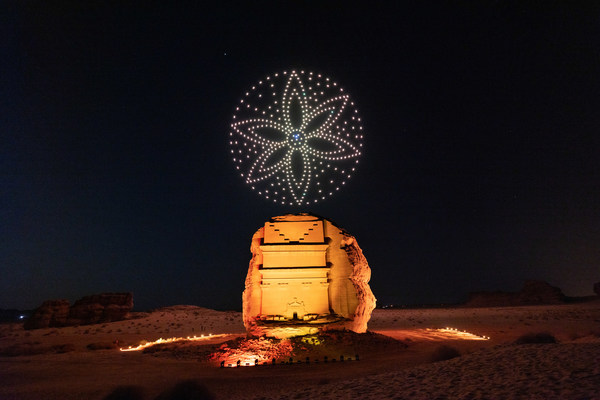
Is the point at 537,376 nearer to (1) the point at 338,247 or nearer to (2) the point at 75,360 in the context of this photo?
(1) the point at 338,247

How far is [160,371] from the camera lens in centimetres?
1148

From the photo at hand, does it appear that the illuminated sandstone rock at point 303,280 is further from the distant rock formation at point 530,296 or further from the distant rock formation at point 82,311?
the distant rock formation at point 530,296

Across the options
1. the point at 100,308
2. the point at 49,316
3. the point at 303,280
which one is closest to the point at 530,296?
the point at 303,280

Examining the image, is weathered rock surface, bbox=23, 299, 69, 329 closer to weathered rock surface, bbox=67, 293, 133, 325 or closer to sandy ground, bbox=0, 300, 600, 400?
weathered rock surface, bbox=67, 293, 133, 325

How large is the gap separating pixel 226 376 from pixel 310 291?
5.86 meters

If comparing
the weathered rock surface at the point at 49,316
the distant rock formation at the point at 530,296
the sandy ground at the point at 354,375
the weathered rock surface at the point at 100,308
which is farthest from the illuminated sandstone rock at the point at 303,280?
the distant rock formation at the point at 530,296

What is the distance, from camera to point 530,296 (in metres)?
55.5

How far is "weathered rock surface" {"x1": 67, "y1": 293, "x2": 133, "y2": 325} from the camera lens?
35.5 metres

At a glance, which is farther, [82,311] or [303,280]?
[82,311]

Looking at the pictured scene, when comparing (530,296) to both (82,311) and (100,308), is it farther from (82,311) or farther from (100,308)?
(82,311)

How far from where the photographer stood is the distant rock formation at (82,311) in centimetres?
3425

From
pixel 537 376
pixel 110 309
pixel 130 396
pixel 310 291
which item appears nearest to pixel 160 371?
pixel 130 396

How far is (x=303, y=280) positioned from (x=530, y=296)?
54.6 m

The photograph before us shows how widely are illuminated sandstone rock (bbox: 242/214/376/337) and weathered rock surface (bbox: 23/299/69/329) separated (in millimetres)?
28846
